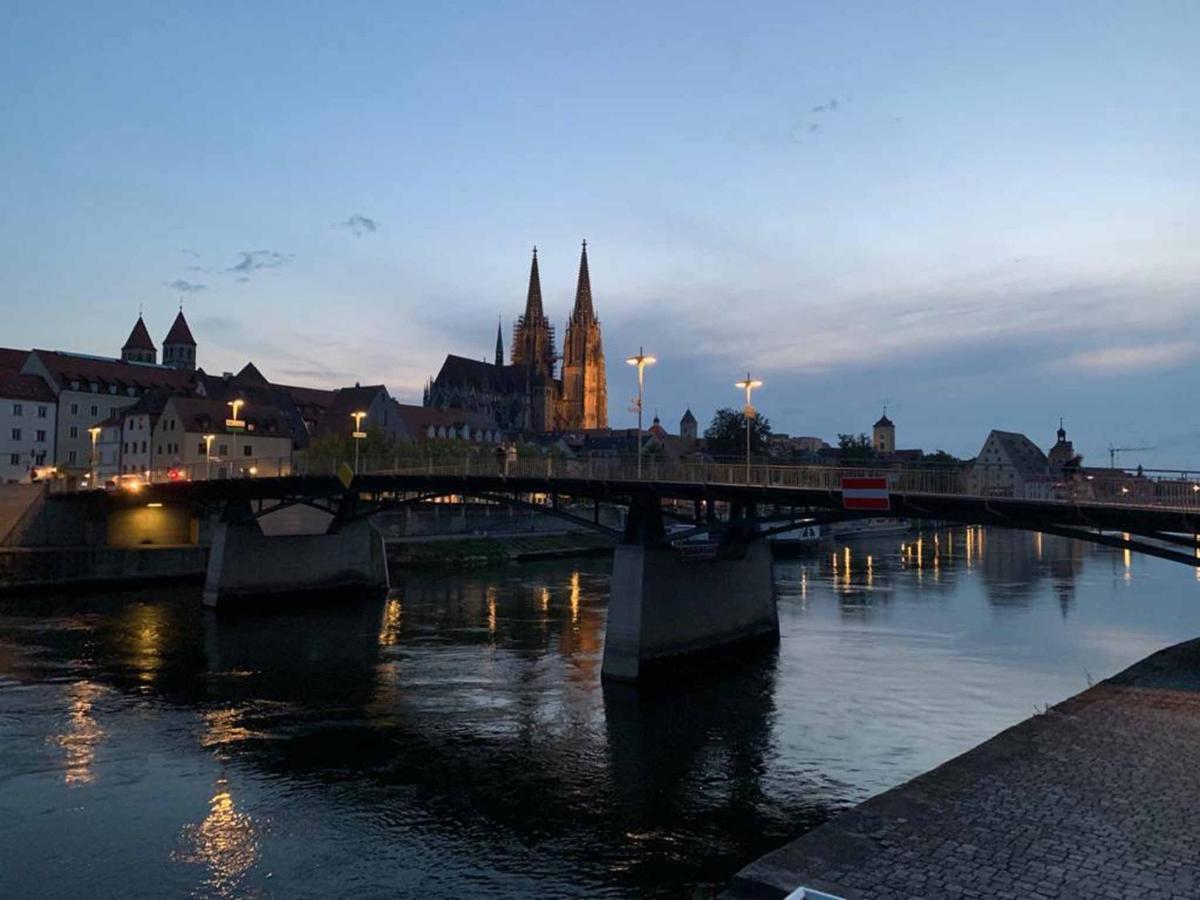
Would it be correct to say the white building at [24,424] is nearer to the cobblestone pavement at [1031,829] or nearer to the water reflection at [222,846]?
the water reflection at [222,846]

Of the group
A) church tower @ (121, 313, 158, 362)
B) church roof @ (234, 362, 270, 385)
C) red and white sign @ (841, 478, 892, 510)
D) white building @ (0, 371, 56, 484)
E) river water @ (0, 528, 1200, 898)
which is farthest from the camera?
church tower @ (121, 313, 158, 362)

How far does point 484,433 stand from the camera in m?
178

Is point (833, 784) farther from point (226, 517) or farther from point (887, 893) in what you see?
point (226, 517)

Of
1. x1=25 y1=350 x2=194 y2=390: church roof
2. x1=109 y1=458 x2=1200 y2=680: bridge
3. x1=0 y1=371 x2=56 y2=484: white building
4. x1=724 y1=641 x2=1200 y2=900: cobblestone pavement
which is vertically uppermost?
x1=25 y1=350 x2=194 y2=390: church roof

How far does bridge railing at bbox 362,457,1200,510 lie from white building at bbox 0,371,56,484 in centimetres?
7224

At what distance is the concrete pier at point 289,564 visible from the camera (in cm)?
6200

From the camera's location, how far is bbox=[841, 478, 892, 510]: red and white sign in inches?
1357

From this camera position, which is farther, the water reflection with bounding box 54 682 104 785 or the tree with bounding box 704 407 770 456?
the tree with bounding box 704 407 770 456

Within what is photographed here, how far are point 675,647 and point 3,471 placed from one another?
284ft

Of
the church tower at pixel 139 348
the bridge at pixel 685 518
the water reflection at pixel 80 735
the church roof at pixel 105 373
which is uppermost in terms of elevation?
the church tower at pixel 139 348

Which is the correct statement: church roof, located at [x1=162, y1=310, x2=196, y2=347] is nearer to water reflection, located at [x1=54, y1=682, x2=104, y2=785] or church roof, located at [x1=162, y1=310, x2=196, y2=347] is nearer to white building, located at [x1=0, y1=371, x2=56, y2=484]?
white building, located at [x1=0, y1=371, x2=56, y2=484]

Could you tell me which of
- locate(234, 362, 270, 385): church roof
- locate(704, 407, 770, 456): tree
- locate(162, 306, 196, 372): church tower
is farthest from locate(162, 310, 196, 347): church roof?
locate(704, 407, 770, 456): tree

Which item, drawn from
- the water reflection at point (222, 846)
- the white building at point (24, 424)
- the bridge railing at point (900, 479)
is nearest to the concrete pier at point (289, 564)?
the bridge railing at point (900, 479)

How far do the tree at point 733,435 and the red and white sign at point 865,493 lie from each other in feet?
248
